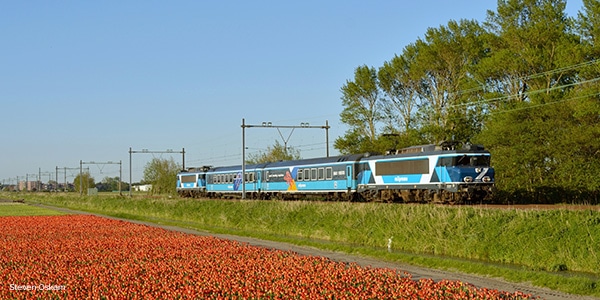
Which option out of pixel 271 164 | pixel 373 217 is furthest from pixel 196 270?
pixel 271 164

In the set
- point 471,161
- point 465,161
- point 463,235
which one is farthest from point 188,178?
point 463,235

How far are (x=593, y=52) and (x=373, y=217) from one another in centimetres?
2718

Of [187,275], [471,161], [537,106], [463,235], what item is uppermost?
[537,106]

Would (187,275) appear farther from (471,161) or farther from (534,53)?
(534,53)

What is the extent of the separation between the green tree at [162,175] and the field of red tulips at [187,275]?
90332 millimetres

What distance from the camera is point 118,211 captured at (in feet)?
236

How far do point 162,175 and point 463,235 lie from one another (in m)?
101

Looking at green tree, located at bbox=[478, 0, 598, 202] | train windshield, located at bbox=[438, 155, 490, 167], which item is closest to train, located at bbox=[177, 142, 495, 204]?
train windshield, located at bbox=[438, 155, 490, 167]

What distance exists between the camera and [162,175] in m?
125

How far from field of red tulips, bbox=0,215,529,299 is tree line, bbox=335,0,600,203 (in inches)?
1114

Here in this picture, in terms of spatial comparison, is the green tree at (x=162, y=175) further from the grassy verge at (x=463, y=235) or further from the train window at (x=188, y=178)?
the grassy verge at (x=463, y=235)

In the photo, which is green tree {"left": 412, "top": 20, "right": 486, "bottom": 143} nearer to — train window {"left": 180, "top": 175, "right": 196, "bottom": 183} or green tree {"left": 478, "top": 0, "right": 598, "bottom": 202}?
green tree {"left": 478, "top": 0, "right": 598, "bottom": 202}

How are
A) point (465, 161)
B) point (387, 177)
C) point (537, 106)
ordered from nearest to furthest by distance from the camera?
point (465, 161) → point (387, 177) → point (537, 106)

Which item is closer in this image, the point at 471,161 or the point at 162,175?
the point at 471,161
